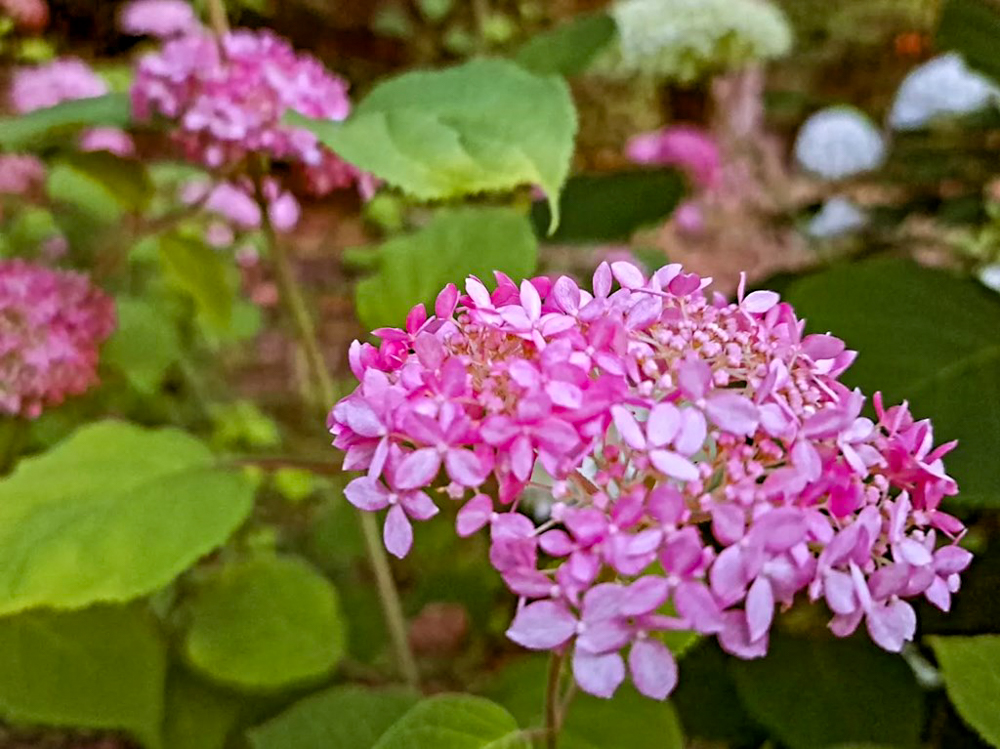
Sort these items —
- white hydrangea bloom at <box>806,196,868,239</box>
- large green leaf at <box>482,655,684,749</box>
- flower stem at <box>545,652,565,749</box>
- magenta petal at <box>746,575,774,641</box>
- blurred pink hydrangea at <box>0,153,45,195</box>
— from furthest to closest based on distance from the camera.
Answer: white hydrangea bloom at <box>806,196,868,239</box>
blurred pink hydrangea at <box>0,153,45,195</box>
large green leaf at <box>482,655,684,749</box>
flower stem at <box>545,652,565,749</box>
magenta petal at <box>746,575,774,641</box>

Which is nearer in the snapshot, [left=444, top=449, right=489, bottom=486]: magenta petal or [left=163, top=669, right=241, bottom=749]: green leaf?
[left=444, top=449, right=489, bottom=486]: magenta petal

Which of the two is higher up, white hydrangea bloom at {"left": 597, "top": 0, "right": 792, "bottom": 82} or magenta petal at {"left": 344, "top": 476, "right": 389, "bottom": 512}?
magenta petal at {"left": 344, "top": 476, "right": 389, "bottom": 512}

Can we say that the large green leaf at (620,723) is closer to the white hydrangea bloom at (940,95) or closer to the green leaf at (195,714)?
the green leaf at (195,714)

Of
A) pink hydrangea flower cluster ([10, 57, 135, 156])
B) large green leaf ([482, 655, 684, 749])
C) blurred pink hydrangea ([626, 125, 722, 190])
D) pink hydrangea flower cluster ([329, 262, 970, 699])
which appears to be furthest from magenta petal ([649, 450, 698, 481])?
blurred pink hydrangea ([626, 125, 722, 190])

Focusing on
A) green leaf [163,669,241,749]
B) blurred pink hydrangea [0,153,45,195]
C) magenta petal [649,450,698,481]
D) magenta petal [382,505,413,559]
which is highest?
magenta petal [649,450,698,481]

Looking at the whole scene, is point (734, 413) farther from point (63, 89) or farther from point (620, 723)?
point (63, 89)

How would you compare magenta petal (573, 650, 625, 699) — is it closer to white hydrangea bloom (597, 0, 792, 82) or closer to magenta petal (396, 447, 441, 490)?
magenta petal (396, 447, 441, 490)

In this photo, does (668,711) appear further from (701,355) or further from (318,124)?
(318,124)

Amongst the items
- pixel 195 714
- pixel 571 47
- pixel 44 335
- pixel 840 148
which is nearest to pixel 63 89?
pixel 44 335
